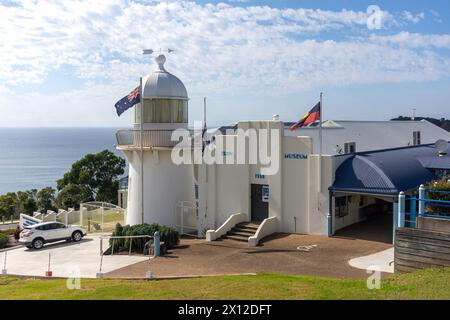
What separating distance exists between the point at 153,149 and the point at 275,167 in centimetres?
639

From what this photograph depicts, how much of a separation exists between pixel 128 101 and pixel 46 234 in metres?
7.73

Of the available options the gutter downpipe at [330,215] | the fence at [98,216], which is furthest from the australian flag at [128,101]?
the gutter downpipe at [330,215]

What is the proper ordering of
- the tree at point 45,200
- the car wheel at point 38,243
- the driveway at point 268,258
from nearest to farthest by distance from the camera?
the driveway at point 268,258, the car wheel at point 38,243, the tree at point 45,200

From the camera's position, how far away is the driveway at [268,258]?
1733 centimetres

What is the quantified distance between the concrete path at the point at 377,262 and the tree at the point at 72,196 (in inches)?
1483

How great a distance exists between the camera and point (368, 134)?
3228 centimetres

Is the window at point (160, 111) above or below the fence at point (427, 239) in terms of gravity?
above

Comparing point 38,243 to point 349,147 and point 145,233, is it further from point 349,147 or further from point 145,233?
point 349,147

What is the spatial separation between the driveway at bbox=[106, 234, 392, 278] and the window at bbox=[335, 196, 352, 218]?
5.59 ft

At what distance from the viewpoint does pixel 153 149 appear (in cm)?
2580

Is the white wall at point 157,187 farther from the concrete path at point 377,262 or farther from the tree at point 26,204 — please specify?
the tree at point 26,204

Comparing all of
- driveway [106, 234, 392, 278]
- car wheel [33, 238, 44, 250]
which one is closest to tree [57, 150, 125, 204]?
car wheel [33, 238, 44, 250]
